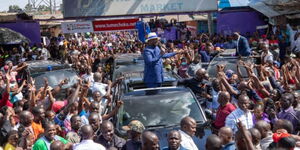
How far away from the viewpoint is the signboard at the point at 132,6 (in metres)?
20.7

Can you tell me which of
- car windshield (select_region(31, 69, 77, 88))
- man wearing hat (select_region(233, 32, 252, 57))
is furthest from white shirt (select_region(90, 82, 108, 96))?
man wearing hat (select_region(233, 32, 252, 57))

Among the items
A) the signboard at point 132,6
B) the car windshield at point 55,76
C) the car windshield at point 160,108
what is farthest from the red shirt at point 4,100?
the signboard at point 132,6

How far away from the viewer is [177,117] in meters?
7.00

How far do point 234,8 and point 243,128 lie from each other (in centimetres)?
1778

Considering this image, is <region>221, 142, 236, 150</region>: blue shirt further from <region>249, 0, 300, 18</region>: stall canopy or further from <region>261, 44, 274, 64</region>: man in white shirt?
<region>249, 0, 300, 18</region>: stall canopy

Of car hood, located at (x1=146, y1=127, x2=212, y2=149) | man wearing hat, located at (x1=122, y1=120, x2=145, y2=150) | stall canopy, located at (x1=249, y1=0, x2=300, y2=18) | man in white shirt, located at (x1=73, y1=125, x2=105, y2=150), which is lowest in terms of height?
car hood, located at (x1=146, y1=127, x2=212, y2=149)

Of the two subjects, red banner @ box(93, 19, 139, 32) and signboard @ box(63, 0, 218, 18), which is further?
signboard @ box(63, 0, 218, 18)

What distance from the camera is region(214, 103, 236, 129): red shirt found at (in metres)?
6.85

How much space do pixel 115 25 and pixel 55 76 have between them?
27.1 ft

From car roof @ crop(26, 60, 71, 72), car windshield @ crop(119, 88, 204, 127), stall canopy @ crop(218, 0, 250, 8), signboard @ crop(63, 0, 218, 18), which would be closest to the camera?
car windshield @ crop(119, 88, 204, 127)

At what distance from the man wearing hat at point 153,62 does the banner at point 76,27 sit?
11.6 meters

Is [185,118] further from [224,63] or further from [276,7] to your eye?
[276,7]

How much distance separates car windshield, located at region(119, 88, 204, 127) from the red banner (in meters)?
13.2

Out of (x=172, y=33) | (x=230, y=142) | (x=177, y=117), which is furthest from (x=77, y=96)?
(x=172, y=33)
